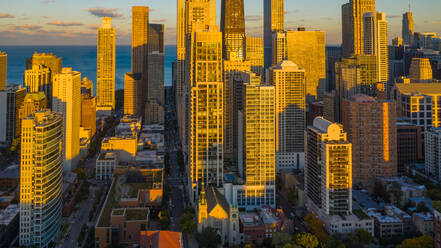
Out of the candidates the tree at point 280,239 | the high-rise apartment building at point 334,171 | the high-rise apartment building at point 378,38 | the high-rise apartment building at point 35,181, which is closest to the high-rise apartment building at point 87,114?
the high-rise apartment building at point 35,181

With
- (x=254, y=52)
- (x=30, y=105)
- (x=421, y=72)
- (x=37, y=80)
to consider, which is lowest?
(x=30, y=105)

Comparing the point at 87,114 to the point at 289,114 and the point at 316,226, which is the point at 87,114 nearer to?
the point at 289,114

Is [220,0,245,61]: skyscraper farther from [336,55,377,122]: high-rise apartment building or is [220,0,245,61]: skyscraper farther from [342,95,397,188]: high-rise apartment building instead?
[342,95,397,188]: high-rise apartment building

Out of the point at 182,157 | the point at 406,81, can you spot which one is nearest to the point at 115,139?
the point at 182,157

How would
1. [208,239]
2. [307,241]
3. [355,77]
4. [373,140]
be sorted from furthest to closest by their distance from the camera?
[355,77] → [373,140] → [208,239] → [307,241]

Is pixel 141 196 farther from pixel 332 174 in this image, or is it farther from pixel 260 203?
pixel 332 174

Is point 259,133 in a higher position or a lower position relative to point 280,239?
higher

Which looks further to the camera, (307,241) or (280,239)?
(280,239)

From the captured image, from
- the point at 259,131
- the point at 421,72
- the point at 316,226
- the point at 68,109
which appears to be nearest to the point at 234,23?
the point at 68,109
